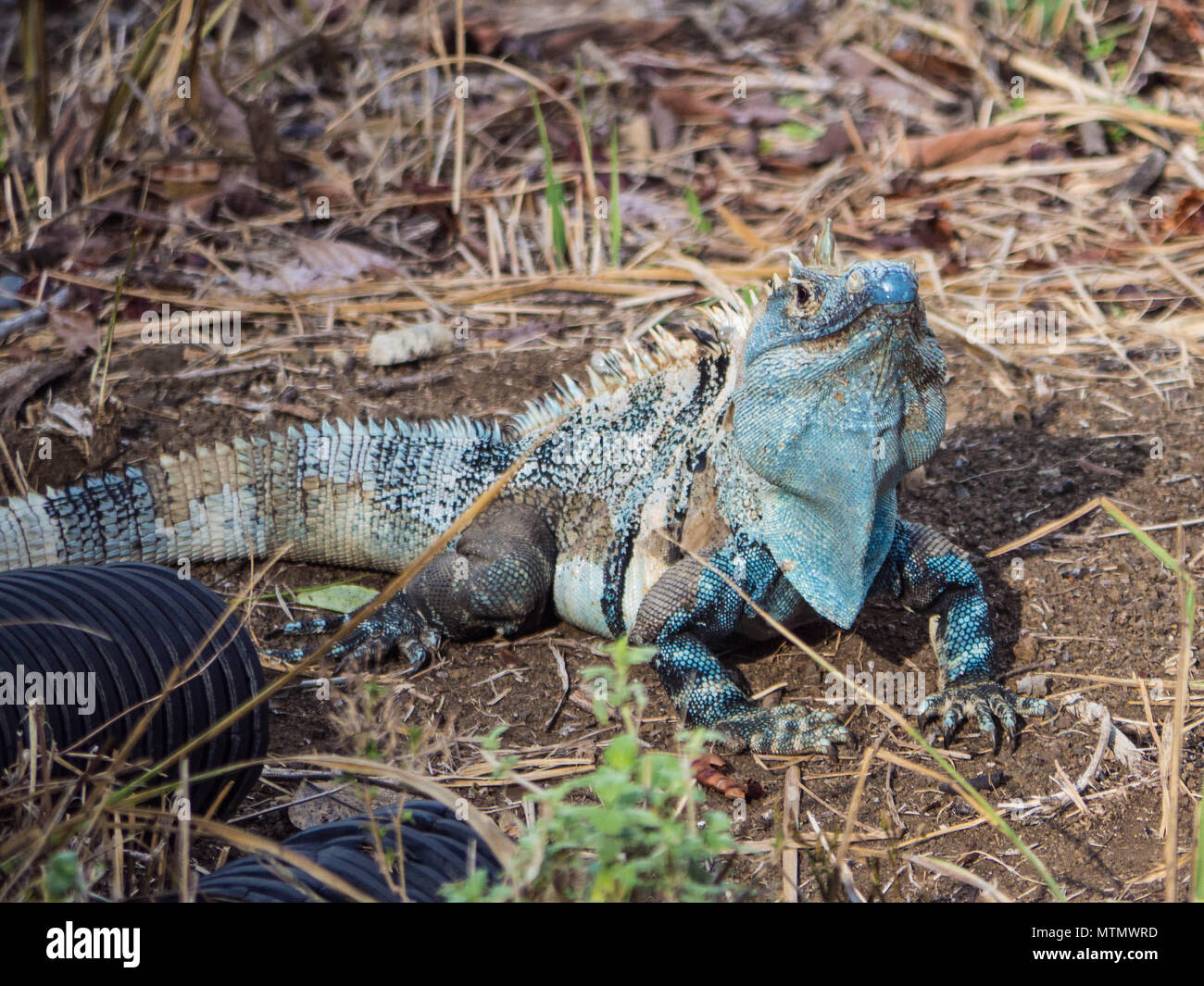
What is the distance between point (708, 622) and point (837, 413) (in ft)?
2.75

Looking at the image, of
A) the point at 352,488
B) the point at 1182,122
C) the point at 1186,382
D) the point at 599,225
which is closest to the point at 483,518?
the point at 352,488

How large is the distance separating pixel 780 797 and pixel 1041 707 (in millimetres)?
889

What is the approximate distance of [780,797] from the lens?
3.60 meters

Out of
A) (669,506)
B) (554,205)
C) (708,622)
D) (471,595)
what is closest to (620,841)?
(708,622)

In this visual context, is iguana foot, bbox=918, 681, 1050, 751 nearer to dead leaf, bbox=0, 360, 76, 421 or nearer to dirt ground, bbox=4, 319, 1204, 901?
dirt ground, bbox=4, 319, 1204, 901

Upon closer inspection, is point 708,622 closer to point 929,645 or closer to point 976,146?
point 929,645

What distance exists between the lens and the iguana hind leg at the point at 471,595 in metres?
4.39

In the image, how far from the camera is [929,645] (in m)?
4.30

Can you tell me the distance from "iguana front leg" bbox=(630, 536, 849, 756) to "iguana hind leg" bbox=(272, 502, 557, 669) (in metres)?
0.59

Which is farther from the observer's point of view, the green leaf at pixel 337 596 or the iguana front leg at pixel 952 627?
the green leaf at pixel 337 596

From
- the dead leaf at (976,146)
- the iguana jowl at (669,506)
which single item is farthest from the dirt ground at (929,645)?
the dead leaf at (976,146)

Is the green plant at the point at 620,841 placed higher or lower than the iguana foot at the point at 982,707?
higher

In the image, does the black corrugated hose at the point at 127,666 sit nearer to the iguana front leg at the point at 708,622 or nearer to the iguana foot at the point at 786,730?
the iguana front leg at the point at 708,622
